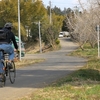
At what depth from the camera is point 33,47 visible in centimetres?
6066

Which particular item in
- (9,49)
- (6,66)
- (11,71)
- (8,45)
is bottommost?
(11,71)

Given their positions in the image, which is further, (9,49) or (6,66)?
(6,66)

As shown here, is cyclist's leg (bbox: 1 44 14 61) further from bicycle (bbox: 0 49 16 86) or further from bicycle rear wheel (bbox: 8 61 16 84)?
bicycle rear wheel (bbox: 8 61 16 84)

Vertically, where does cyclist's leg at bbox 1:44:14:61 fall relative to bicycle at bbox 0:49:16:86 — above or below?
above

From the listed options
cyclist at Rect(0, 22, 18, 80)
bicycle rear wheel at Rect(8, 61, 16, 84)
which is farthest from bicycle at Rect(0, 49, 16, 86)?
cyclist at Rect(0, 22, 18, 80)

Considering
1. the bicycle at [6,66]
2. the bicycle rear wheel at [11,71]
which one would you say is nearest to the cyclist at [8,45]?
the bicycle at [6,66]

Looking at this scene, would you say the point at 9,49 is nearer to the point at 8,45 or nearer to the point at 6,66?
the point at 8,45

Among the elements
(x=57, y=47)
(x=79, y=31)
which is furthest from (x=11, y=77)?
(x=57, y=47)

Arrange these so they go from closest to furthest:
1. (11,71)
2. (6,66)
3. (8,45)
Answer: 1. (8,45)
2. (6,66)
3. (11,71)

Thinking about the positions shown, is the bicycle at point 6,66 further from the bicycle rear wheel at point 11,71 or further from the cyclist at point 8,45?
the cyclist at point 8,45

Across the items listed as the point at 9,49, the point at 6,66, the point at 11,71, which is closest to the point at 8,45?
the point at 9,49

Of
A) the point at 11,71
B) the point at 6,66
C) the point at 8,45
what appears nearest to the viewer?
the point at 8,45

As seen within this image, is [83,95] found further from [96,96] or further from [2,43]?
[2,43]

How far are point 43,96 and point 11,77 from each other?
119 inches
